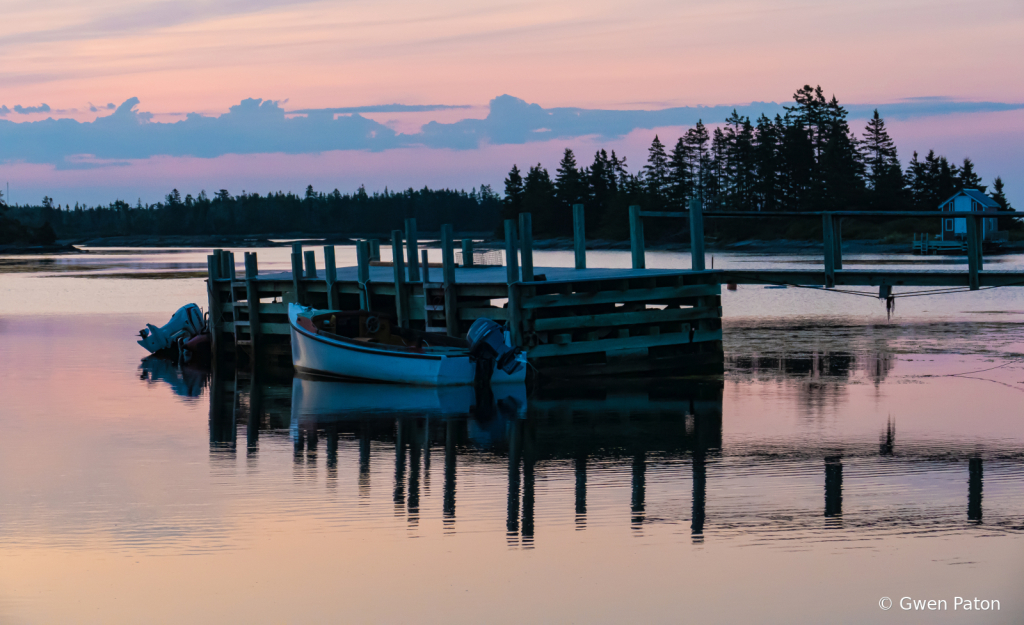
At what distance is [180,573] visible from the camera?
29.3ft

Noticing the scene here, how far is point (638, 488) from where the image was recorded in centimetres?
1156

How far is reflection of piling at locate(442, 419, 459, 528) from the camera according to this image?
10.7 m

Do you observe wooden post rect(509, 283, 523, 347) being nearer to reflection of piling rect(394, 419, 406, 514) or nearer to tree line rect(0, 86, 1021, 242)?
reflection of piling rect(394, 419, 406, 514)

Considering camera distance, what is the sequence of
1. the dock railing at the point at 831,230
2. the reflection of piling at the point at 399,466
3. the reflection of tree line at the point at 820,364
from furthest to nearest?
the reflection of tree line at the point at 820,364
the dock railing at the point at 831,230
the reflection of piling at the point at 399,466

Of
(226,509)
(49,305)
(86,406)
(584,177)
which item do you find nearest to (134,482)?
(226,509)

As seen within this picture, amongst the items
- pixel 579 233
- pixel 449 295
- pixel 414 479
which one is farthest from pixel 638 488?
pixel 579 233

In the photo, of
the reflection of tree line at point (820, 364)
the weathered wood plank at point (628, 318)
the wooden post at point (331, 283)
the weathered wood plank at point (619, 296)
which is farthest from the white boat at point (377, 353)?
the reflection of tree line at point (820, 364)

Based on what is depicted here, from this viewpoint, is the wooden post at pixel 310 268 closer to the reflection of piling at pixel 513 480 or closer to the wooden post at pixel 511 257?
the wooden post at pixel 511 257

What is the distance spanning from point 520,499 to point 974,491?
445 cm

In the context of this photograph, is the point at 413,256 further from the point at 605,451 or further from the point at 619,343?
the point at 605,451

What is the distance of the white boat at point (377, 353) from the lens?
61.5 feet

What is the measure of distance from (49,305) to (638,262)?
91.7 feet

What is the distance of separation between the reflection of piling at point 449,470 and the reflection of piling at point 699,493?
7.15ft

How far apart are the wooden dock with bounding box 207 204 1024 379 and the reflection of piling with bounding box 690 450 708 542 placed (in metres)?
6.30
